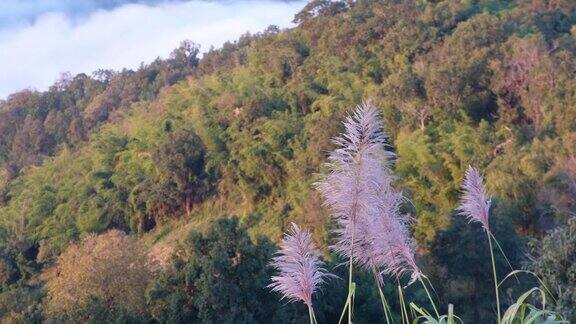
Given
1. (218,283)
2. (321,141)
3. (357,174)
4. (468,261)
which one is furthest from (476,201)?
(321,141)

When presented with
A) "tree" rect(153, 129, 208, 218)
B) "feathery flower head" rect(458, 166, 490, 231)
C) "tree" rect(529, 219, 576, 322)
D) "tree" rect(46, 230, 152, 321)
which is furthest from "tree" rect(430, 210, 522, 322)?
"tree" rect(153, 129, 208, 218)

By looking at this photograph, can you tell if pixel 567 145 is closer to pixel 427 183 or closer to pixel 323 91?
pixel 427 183

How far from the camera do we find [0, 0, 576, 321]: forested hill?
1956 centimetres

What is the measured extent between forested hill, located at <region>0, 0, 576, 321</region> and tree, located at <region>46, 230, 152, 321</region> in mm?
191

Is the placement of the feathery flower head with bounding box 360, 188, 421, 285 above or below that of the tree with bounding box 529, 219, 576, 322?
above

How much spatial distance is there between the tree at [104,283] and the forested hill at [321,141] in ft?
0.63

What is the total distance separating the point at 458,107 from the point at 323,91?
6.68 meters

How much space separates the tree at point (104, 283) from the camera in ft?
49.6

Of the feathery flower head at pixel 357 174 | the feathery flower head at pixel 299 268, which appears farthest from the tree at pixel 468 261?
the feathery flower head at pixel 299 268

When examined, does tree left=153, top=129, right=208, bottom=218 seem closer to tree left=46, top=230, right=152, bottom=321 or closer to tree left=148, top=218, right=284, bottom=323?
tree left=46, top=230, right=152, bottom=321

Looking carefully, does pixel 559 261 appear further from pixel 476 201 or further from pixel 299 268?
pixel 299 268

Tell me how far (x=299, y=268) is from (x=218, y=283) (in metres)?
10.9

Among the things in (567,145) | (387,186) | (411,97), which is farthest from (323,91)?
(387,186)

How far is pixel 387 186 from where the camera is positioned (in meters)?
3.83
